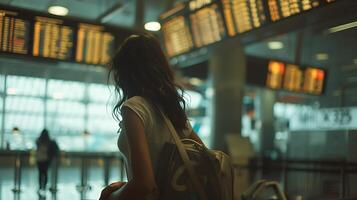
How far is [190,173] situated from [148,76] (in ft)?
1.28

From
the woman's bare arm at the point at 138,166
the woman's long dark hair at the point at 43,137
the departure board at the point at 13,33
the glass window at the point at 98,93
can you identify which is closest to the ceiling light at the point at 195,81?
the glass window at the point at 98,93

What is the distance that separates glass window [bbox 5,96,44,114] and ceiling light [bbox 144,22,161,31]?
1883 mm

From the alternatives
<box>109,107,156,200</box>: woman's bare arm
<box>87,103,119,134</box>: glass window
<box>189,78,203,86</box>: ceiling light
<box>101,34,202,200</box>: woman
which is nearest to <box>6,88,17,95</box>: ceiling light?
<box>87,103,119,134</box>: glass window

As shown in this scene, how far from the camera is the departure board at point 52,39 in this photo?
214 inches

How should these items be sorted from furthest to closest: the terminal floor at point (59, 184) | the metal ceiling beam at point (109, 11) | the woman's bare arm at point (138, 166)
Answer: the terminal floor at point (59, 184) → the metal ceiling beam at point (109, 11) → the woman's bare arm at point (138, 166)

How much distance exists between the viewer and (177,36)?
21.5 feet

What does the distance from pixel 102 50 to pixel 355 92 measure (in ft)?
10.3

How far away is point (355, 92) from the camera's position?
577cm

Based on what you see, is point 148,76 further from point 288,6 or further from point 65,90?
point 65,90

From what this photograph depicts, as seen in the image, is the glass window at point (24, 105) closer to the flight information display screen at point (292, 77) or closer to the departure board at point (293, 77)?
the flight information display screen at point (292, 77)

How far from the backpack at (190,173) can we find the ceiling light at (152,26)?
540 cm

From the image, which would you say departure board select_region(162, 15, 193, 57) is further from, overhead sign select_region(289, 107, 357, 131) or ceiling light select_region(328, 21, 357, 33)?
overhead sign select_region(289, 107, 357, 131)

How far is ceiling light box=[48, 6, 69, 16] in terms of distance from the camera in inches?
220

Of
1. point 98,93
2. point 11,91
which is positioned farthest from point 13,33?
point 98,93
